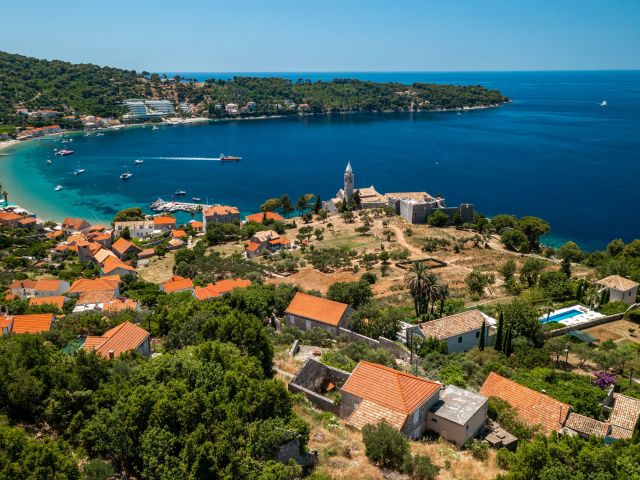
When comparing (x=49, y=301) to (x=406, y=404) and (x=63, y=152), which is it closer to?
(x=406, y=404)

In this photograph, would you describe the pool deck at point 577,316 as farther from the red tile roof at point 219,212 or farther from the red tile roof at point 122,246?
the red tile roof at point 219,212

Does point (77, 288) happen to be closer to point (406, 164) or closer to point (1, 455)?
point (1, 455)

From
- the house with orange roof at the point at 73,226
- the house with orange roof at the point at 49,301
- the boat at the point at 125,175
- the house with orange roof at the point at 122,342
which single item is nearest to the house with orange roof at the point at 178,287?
the house with orange roof at the point at 49,301

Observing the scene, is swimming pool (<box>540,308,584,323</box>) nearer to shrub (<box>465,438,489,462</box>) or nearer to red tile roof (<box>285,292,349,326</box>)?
red tile roof (<box>285,292,349,326</box>)

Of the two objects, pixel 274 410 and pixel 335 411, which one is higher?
pixel 274 410

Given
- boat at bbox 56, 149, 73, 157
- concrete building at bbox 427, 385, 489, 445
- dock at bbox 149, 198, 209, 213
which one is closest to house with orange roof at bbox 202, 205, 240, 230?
dock at bbox 149, 198, 209, 213

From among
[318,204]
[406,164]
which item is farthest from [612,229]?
[406,164]
